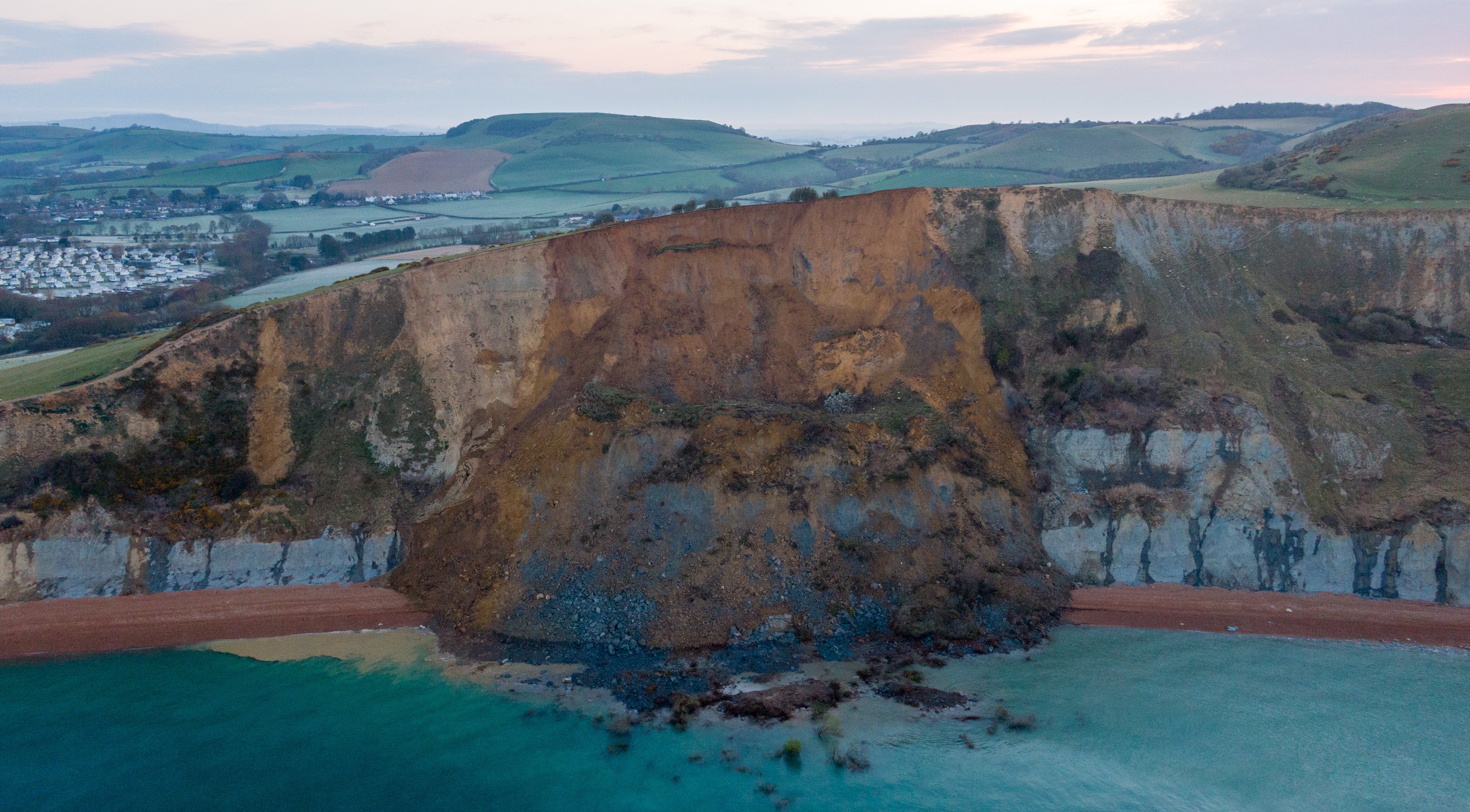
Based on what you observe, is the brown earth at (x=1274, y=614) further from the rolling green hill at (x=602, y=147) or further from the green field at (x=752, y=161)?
the rolling green hill at (x=602, y=147)

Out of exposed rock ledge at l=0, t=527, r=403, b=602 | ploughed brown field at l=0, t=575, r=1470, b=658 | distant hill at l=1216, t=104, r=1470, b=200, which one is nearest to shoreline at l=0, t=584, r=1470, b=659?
ploughed brown field at l=0, t=575, r=1470, b=658

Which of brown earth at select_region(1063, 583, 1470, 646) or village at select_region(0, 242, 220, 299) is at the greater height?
village at select_region(0, 242, 220, 299)

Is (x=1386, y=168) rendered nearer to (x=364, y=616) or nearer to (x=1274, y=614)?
(x=1274, y=614)

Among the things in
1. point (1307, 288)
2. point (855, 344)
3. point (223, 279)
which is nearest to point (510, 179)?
point (223, 279)

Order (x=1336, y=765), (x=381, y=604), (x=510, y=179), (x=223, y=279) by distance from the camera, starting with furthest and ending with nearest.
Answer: (x=510, y=179), (x=223, y=279), (x=381, y=604), (x=1336, y=765)

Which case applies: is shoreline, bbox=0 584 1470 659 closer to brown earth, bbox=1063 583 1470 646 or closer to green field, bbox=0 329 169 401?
brown earth, bbox=1063 583 1470 646

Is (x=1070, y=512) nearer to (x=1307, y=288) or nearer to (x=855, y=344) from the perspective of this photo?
(x=855, y=344)

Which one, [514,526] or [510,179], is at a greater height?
[510,179]
